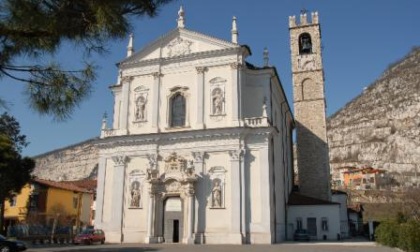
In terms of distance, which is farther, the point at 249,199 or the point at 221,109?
the point at 221,109

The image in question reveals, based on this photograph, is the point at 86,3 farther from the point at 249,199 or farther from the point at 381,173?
the point at 381,173

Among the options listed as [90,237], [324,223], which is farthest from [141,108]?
[324,223]

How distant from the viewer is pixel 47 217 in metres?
36.9

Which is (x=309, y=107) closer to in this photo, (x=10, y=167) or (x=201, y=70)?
(x=201, y=70)

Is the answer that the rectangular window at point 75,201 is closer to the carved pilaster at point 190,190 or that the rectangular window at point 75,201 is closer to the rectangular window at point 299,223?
the carved pilaster at point 190,190

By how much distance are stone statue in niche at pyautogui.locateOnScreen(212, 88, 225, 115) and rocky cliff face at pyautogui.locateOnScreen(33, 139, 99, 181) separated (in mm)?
107697

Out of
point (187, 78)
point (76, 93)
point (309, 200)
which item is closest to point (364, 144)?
point (309, 200)

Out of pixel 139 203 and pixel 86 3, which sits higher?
pixel 86 3

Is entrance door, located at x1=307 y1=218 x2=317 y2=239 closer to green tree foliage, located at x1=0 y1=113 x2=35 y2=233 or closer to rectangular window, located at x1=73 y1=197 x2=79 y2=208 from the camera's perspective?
green tree foliage, located at x1=0 y1=113 x2=35 y2=233

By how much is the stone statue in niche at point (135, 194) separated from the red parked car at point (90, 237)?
2618mm

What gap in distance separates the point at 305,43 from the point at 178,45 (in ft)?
52.6

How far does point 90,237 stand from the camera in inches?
1003

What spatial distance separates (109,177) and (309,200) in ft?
48.5

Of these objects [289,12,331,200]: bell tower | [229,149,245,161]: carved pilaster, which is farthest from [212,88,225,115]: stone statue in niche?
[289,12,331,200]: bell tower
